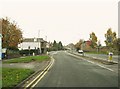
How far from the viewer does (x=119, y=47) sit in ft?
261

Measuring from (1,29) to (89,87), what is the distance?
2038 inches

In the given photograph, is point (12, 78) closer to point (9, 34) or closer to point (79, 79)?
point (79, 79)

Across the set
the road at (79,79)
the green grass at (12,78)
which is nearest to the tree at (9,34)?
the road at (79,79)

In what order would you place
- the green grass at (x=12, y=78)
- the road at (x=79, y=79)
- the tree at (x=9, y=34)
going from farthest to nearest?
the tree at (x=9, y=34) → the road at (x=79, y=79) → the green grass at (x=12, y=78)

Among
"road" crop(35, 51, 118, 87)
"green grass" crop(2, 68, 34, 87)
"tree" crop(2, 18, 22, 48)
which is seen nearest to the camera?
"green grass" crop(2, 68, 34, 87)

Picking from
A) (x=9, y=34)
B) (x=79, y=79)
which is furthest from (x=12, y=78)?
(x=9, y=34)

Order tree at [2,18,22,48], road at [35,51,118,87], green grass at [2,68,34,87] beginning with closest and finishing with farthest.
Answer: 1. green grass at [2,68,34,87]
2. road at [35,51,118,87]
3. tree at [2,18,22,48]

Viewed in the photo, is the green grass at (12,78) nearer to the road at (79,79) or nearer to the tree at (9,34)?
the road at (79,79)

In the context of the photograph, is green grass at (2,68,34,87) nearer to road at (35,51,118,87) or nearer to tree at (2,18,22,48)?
road at (35,51,118,87)

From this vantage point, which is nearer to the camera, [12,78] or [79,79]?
[12,78]

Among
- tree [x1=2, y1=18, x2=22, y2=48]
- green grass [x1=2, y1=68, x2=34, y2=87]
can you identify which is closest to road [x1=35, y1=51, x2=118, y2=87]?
green grass [x1=2, y1=68, x2=34, y2=87]

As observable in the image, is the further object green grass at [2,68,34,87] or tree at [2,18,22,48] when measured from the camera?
tree at [2,18,22,48]

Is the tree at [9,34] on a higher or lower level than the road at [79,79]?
higher

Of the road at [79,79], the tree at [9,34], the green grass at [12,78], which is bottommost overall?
the road at [79,79]
